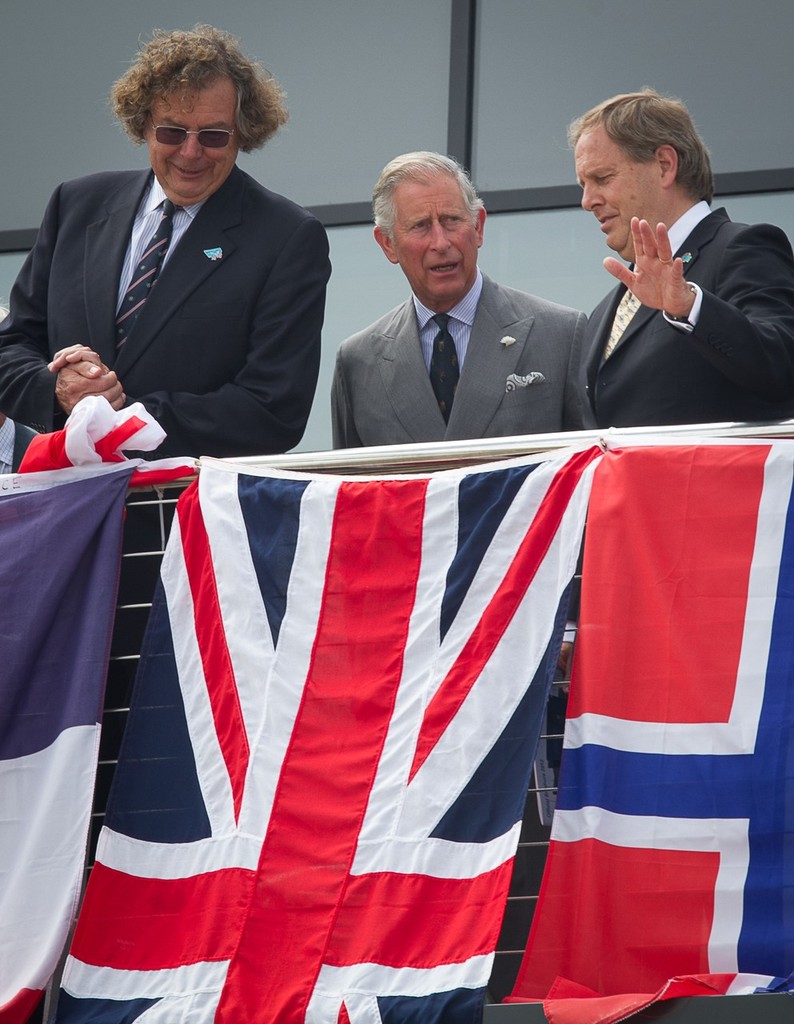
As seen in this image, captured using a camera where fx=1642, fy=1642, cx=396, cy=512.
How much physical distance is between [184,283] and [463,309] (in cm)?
97

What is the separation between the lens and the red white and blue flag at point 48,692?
368 cm

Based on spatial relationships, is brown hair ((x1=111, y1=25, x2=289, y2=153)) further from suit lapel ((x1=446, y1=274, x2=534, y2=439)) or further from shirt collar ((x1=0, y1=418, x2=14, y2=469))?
shirt collar ((x1=0, y1=418, x2=14, y2=469))

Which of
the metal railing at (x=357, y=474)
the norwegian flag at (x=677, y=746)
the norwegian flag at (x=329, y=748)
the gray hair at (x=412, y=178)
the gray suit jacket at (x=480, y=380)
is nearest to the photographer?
the norwegian flag at (x=677, y=746)

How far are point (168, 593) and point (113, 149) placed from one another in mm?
5097

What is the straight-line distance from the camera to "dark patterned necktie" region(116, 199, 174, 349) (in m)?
4.37

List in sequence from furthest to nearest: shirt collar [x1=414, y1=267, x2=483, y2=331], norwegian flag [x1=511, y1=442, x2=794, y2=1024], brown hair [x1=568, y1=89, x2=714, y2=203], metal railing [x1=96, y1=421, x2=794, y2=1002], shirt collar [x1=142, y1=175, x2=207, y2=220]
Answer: shirt collar [x1=414, y1=267, x2=483, y2=331] → shirt collar [x1=142, y1=175, x2=207, y2=220] → brown hair [x1=568, y1=89, x2=714, y2=203] → metal railing [x1=96, y1=421, x2=794, y2=1002] → norwegian flag [x1=511, y1=442, x2=794, y2=1024]

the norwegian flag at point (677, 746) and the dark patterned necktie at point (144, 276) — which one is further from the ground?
the dark patterned necktie at point (144, 276)

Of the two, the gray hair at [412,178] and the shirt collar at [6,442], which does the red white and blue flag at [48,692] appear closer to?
the shirt collar at [6,442]

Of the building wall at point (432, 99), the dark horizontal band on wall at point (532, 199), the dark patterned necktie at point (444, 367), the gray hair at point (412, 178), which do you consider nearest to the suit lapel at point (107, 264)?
the gray hair at point (412, 178)

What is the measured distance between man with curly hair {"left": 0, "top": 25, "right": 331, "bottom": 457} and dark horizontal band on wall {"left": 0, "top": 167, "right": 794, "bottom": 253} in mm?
3433

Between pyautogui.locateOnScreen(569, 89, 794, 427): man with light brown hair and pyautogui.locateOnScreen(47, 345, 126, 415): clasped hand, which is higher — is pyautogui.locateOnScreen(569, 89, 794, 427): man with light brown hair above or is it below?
above

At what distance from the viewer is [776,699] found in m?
3.35

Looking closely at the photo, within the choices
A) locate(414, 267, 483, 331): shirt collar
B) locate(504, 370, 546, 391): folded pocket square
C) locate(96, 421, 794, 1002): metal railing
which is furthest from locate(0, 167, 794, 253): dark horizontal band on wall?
locate(96, 421, 794, 1002): metal railing

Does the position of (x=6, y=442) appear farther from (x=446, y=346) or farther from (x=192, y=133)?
(x=446, y=346)
